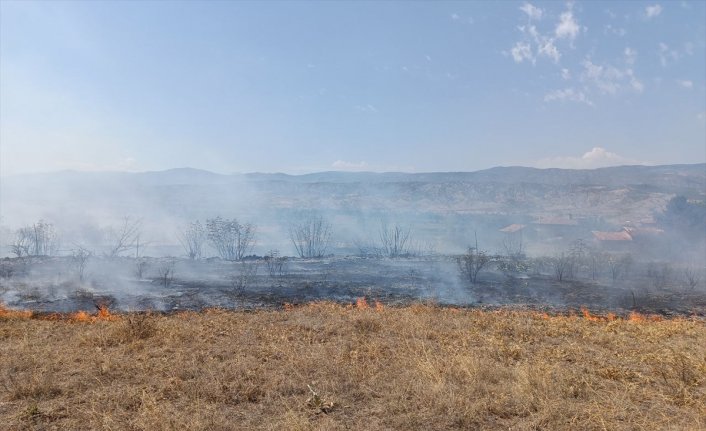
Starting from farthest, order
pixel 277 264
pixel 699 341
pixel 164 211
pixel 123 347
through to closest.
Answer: pixel 164 211 < pixel 277 264 < pixel 699 341 < pixel 123 347

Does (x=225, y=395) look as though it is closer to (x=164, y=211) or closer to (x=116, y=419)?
(x=116, y=419)

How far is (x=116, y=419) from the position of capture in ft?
17.3

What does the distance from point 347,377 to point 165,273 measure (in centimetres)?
2470

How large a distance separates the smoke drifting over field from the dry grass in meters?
11.6

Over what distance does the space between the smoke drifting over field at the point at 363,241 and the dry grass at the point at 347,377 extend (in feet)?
38.0

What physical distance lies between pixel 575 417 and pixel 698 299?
25.2 meters

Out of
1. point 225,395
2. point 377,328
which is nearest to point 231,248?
point 377,328

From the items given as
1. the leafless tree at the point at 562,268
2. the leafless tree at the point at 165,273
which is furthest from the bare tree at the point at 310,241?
the leafless tree at the point at 562,268

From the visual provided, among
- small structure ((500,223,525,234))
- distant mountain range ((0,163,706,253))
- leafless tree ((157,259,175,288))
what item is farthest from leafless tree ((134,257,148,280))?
small structure ((500,223,525,234))

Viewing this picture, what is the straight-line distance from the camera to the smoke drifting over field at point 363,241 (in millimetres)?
24453

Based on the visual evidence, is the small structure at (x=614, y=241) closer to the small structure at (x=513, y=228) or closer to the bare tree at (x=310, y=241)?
the small structure at (x=513, y=228)

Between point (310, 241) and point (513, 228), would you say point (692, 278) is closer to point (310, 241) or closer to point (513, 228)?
point (310, 241)

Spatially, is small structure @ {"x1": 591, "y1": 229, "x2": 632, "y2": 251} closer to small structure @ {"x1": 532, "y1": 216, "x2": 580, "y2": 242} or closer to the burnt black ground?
small structure @ {"x1": 532, "y1": 216, "x2": 580, "y2": 242}

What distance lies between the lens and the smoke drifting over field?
24453 millimetres
